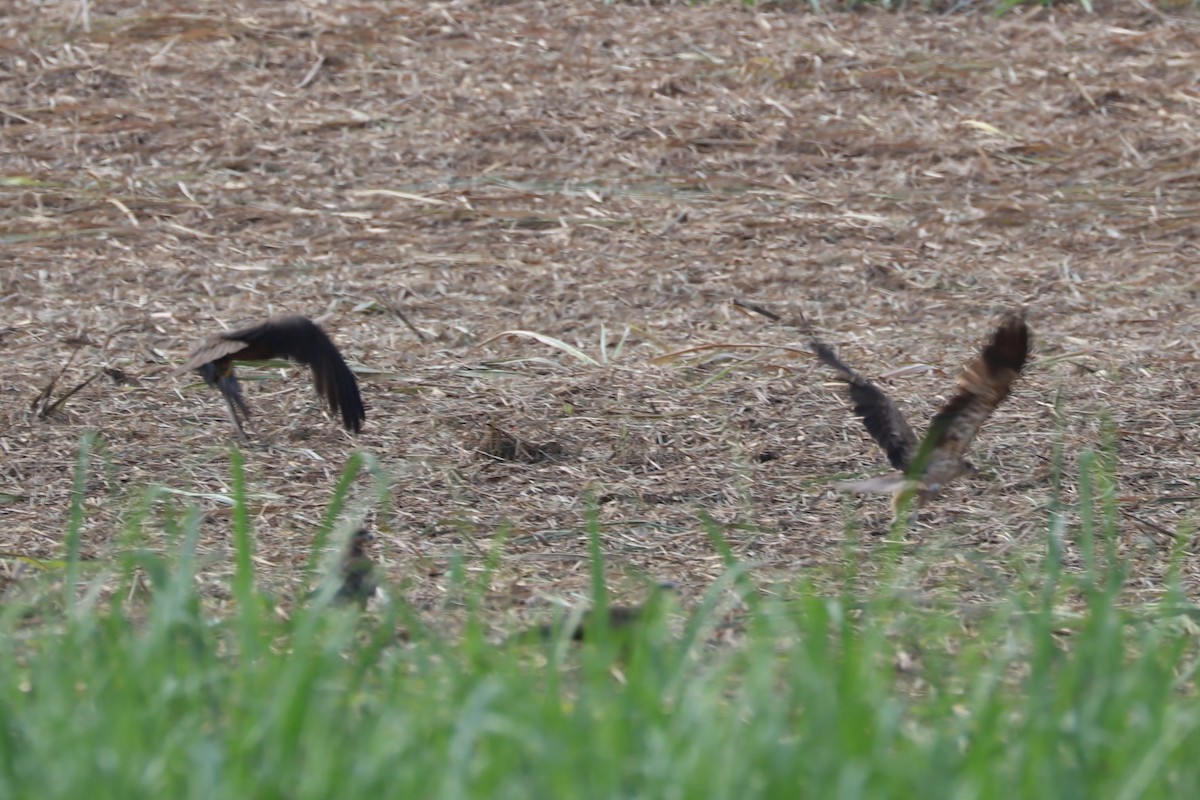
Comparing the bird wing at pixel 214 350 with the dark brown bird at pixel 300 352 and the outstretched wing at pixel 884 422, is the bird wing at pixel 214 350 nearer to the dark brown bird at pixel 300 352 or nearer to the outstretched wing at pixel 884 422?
the dark brown bird at pixel 300 352

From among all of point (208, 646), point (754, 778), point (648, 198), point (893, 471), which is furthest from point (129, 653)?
point (648, 198)

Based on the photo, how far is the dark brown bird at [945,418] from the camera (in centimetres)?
326

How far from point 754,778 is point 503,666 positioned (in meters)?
0.39

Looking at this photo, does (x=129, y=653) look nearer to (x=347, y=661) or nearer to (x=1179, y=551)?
(x=347, y=661)

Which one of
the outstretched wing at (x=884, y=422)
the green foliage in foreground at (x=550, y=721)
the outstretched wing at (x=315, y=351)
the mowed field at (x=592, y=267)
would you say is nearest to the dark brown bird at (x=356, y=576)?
the mowed field at (x=592, y=267)

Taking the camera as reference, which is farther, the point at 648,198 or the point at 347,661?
the point at 648,198

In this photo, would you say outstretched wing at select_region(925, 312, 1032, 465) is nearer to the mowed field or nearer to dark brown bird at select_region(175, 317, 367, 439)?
the mowed field

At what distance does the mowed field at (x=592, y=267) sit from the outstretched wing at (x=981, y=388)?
25 centimetres

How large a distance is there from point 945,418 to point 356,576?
4.29 feet

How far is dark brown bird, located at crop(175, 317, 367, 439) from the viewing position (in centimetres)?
393

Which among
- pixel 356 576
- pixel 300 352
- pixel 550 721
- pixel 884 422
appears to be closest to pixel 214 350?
pixel 300 352

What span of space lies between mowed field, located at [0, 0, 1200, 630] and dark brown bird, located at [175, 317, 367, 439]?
0.17 metres

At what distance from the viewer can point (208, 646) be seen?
226cm

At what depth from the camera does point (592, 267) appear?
5852mm
